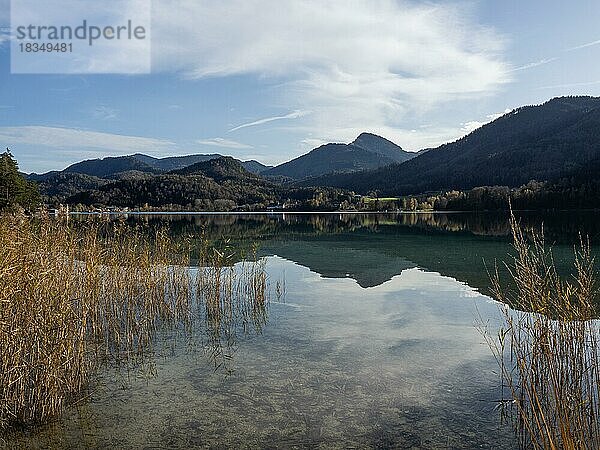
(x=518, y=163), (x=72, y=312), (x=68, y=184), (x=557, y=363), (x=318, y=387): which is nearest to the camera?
(x=557, y=363)

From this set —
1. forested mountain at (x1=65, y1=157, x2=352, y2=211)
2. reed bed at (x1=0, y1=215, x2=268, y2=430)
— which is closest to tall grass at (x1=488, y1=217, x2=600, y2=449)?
reed bed at (x1=0, y1=215, x2=268, y2=430)

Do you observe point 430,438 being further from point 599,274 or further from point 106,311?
point 599,274

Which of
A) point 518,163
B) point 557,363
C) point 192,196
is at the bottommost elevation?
point 557,363

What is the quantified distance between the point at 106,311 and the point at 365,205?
364 feet

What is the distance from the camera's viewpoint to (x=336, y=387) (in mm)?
7844

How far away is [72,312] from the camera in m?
7.39

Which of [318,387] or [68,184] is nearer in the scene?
[318,387]

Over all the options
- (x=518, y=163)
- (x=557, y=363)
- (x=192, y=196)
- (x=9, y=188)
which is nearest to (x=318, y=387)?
(x=557, y=363)

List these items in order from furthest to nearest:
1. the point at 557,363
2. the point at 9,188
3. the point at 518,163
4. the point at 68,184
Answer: the point at 68,184 → the point at 518,163 → the point at 9,188 → the point at 557,363

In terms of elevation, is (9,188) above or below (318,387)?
above

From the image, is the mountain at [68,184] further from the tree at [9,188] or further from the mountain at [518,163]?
the tree at [9,188]

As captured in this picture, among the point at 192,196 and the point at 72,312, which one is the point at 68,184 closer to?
the point at 192,196

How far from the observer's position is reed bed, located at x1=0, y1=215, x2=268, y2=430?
21.0 ft

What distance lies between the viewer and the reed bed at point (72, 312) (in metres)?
6.41
